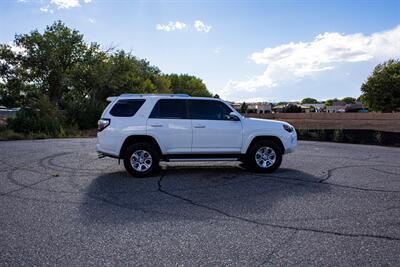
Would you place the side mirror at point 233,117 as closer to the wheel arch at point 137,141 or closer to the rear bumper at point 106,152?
the wheel arch at point 137,141

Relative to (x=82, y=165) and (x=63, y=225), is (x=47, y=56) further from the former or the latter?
(x=63, y=225)

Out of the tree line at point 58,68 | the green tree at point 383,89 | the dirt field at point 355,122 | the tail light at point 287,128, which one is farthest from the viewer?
the green tree at point 383,89

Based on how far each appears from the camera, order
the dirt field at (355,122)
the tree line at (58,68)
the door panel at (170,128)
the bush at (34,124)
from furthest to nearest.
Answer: the tree line at (58,68)
the dirt field at (355,122)
the bush at (34,124)
the door panel at (170,128)

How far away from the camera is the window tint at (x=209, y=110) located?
860 centimetres

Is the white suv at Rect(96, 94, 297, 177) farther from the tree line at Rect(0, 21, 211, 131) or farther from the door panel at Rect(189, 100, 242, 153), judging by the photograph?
the tree line at Rect(0, 21, 211, 131)

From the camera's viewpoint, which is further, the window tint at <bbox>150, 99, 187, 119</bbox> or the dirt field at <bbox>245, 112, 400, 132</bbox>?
the dirt field at <bbox>245, 112, 400, 132</bbox>

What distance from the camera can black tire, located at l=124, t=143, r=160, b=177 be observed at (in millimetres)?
8211

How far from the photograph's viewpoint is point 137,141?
839 cm

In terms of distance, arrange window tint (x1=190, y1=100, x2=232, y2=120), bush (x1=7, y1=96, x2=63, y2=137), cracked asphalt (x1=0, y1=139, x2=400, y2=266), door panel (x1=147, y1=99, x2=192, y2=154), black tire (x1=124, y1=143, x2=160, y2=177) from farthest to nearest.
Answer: bush (x1=7, y1=96, x2=63, y2=137), window tint (x1=190, y1=100, x2=232, y2=120), door panel (x1=147, y1=99, x2=192, y2=154), black tire (x1=124, y1=143, x2=160, y2=177), cracked asphalt (x1=0, y1=139, x2=400, y2=266)

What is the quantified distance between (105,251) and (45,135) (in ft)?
59.6

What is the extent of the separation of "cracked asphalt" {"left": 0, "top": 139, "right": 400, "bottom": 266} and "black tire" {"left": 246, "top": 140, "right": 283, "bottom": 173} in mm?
269

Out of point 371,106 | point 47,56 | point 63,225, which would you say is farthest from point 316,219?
point 371,106

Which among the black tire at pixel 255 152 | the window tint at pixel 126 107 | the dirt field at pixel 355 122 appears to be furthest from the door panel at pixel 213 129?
the dirt field at pixel 355 122

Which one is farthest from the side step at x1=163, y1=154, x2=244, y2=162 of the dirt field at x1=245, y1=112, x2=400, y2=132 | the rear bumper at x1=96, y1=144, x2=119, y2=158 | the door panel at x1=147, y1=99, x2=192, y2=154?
the dirt field at x1=245, y1=112, x2=400, y2=132
